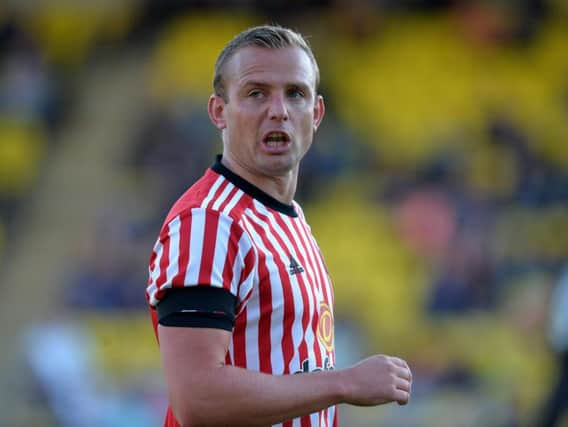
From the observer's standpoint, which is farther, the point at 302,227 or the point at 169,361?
the point at 302,227

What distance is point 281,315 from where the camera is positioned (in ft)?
8.80

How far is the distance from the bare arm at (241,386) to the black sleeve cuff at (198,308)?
17 mm

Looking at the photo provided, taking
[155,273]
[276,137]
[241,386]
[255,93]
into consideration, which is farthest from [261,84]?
[241,386]

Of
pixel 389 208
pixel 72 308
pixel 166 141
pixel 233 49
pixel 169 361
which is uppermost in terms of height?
pixel 166 141

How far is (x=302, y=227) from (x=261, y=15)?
10753mm

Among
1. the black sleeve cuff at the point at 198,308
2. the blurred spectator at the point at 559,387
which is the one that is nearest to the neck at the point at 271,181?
the black sleeve cuff at the point at 198,308

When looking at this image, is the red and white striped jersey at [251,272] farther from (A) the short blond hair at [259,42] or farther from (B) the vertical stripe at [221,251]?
(A) the short blond hair at [259,42]

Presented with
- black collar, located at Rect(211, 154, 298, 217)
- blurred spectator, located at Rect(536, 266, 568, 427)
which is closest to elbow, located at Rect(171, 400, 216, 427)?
black collar, located at Rect(211, 154, 298, 217)

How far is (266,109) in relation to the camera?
9.30 feet

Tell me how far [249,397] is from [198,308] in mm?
226

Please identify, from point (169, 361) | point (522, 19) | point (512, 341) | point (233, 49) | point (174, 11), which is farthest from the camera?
point (174, 11)

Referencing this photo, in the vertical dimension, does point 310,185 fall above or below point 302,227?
above

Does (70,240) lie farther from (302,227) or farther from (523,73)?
(302,227)

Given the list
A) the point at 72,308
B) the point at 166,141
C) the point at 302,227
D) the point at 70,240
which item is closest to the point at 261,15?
the point at 166,141
